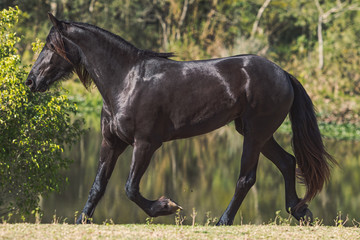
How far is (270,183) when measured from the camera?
13.5 metres

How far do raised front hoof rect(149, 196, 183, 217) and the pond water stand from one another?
4413mm

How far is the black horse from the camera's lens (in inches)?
222

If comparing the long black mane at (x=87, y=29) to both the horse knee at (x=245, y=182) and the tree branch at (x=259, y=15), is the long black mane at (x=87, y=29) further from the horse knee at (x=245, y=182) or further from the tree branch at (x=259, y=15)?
the tree branch at (x=259, y=15)

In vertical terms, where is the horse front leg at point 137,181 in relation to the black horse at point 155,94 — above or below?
below

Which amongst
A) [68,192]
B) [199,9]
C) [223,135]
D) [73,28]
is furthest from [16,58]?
[199,9]

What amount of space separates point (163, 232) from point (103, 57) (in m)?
1.75

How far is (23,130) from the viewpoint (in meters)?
7.36

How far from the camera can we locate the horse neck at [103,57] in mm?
5840

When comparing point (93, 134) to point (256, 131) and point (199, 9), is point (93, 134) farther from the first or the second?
point (199, 9)

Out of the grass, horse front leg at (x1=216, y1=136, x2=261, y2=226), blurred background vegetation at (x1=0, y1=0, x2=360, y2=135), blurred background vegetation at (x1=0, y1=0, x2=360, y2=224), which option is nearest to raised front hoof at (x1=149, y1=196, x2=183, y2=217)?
the grass

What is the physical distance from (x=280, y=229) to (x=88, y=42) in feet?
7.90

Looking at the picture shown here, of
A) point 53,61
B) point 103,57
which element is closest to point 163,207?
point 103,57

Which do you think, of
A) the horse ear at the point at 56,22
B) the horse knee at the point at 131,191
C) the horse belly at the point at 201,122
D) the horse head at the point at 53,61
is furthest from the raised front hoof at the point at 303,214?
the horse ear at the point at 56,22

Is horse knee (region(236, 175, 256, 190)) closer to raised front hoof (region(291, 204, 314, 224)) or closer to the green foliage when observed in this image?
raised front hoof (region(291, 204, 314, 224))
